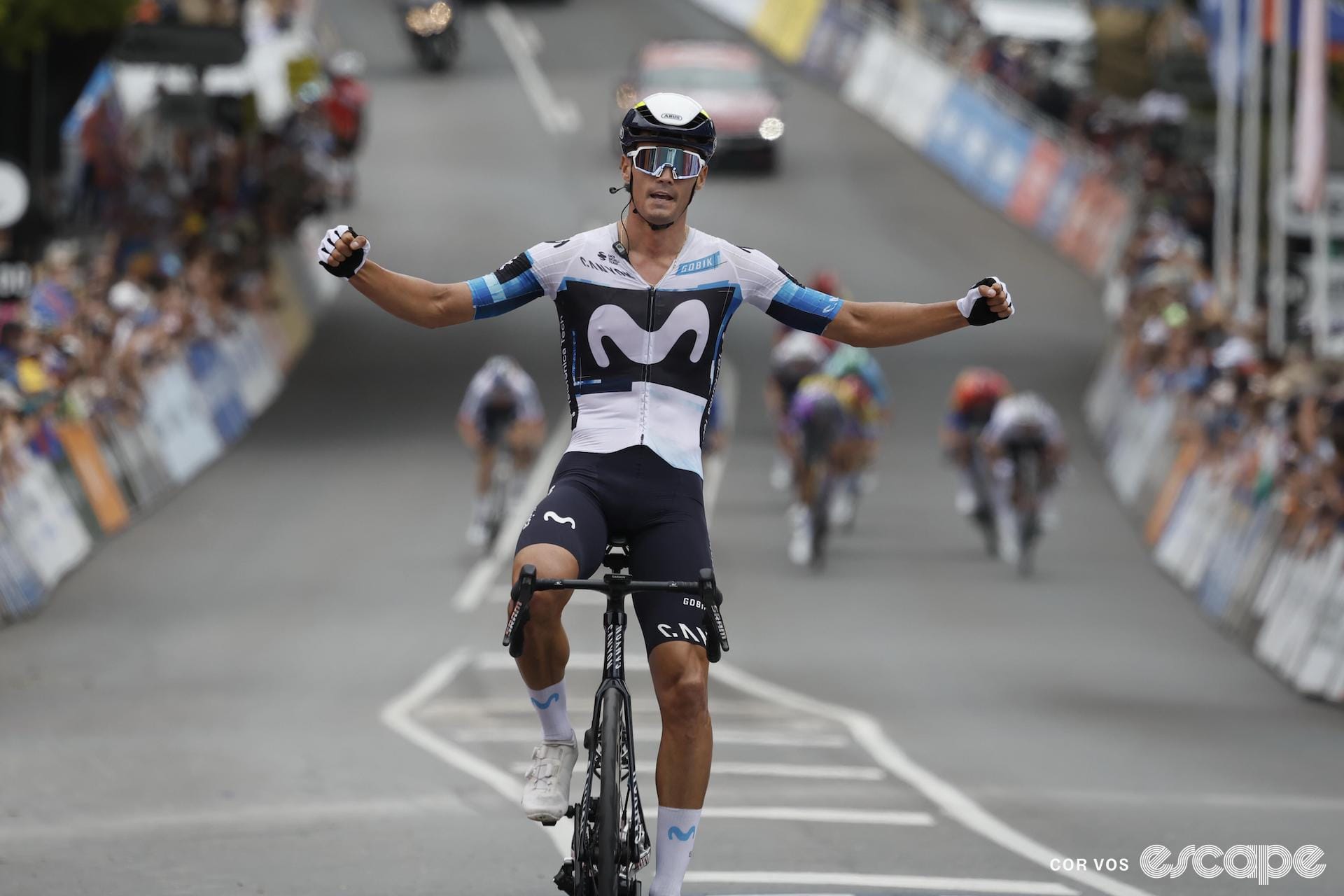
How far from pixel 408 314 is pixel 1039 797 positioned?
546 cm

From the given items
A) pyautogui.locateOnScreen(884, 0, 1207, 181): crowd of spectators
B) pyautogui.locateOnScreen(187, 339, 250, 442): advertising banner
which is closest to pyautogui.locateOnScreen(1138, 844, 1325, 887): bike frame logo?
pyautogui.locateOnScreen(187, 339, 250, 442): advertising banner

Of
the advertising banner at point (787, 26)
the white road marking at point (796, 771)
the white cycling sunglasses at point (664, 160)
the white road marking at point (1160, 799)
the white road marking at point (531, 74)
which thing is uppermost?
the white cycling sunglasses at point (664, 160)

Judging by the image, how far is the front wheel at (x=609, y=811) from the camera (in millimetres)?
6555

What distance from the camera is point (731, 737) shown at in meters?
13.3

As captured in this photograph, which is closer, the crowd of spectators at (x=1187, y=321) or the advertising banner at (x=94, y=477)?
the crowd of spectators at (x=1187, y=321)

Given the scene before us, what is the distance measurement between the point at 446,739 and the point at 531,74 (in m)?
39.5

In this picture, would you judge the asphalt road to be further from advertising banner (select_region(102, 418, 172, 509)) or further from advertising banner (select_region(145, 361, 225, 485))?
advertising banner (select_region(102, 418, 172, 509))

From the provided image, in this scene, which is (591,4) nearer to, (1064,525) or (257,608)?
(1064,525)

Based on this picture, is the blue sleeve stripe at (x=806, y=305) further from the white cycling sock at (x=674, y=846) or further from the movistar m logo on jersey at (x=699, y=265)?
the white cycling sock at (x=674, y=846)

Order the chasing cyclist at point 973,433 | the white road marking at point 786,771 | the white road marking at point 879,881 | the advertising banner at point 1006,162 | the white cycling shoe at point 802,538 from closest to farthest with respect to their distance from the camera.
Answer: the white road marking at point 879,881 → the white road marking at point 786,771 → the white cycling shoe at point 802,538 → the chasing cyclist at point 973,433 → the advertising banner at point 1006,162

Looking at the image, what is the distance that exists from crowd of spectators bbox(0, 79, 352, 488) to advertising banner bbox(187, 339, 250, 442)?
24 centimetres

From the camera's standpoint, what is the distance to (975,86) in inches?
1686

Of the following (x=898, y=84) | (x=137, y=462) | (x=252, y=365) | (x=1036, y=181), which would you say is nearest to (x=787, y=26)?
(x=898, y=84)

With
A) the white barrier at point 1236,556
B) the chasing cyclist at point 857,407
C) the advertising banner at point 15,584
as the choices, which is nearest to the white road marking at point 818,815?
the white barrier at point 1236,556
